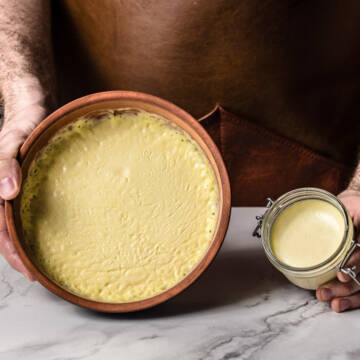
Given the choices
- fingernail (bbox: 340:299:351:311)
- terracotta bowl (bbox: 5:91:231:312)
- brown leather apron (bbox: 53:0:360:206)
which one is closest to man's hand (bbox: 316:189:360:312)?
fingernail (bbox: 340:299:351:311)

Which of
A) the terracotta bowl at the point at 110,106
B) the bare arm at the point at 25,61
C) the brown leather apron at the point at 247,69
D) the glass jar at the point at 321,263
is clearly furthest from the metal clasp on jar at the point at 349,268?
the bare arm at the point at 25,61

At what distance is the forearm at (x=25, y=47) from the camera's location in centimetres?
118

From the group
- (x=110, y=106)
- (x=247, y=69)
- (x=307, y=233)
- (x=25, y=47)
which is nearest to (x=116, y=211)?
(x=110, y=106)

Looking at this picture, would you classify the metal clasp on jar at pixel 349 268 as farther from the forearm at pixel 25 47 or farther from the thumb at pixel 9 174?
the forearm at pixel 25 47

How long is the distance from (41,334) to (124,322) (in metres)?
0.12

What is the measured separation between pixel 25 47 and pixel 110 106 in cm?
49

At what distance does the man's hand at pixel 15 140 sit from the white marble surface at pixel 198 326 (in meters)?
0.08

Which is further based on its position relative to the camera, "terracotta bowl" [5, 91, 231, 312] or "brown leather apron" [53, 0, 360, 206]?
"brown leather apron" [53, 0, 360, 206]

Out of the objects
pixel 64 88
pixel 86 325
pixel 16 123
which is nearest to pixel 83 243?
pixel 86 325

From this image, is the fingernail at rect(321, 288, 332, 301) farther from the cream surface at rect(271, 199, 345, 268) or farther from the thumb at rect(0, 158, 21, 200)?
the thumb at rect(0, 158, 21, 200)

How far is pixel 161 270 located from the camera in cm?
83

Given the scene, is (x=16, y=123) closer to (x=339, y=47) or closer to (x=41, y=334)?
(x=41, y=334)

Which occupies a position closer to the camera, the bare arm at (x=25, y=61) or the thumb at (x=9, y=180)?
the thumb at (x=9, y=180)

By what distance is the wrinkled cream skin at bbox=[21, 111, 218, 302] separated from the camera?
820 mm
